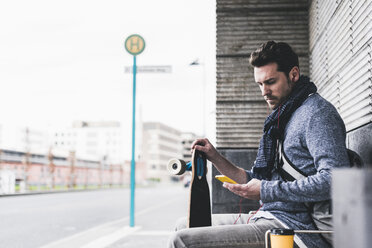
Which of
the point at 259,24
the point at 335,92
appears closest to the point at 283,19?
the point at 259,24

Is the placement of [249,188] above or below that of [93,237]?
above

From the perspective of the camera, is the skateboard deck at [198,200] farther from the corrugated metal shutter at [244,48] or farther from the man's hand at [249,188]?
the corrugated metal shutter at [244,48]

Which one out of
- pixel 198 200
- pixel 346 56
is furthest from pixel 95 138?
pixel 198 200

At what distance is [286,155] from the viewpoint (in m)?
2.03

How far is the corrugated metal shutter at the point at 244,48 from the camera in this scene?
4316 millimetres

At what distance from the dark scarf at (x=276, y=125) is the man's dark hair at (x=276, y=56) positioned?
10 cm

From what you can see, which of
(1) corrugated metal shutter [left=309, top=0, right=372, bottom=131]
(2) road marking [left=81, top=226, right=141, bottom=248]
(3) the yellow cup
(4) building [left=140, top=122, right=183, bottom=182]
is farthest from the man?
(4) building [left=140, top=122, right=183, bottom=182]

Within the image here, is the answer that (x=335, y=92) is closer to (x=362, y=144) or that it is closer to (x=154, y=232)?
(x=362, y=144)

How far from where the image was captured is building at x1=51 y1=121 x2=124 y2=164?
376 ft

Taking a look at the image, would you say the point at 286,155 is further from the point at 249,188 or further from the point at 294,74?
the point at 294,74

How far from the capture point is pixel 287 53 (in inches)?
86.3

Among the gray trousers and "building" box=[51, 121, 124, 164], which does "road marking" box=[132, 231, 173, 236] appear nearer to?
the gray trousers

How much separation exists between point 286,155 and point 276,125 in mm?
222

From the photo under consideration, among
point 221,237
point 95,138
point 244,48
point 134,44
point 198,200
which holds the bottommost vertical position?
point 221,237
